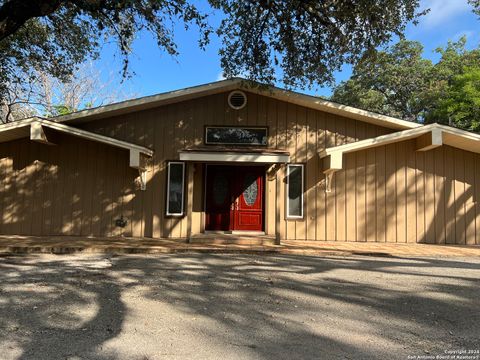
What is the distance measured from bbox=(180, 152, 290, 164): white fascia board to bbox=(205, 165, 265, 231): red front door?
1.50 metres

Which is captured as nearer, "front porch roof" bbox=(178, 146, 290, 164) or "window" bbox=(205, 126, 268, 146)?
"front porch roof" bbox=(178, 146, 290, 164)

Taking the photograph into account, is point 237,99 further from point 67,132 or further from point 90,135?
point 67,132

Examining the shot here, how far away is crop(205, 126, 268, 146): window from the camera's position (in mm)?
10423

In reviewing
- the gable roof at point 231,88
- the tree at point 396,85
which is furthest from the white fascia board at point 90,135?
the tree at point 396,85

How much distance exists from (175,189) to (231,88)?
10.6ft

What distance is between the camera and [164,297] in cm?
461

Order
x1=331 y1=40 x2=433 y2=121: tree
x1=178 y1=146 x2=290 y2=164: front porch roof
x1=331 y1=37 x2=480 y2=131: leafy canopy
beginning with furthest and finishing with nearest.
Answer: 1. x1=331 y1=40 x2=433 y2=121: tree
2. x1=331 y1=37 x2=480 y2=131: leafy canopy
3. x1=178 y1=146 x2=290 y2=164: front porch roof

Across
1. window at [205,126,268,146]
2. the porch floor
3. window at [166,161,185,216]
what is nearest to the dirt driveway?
the porch floor

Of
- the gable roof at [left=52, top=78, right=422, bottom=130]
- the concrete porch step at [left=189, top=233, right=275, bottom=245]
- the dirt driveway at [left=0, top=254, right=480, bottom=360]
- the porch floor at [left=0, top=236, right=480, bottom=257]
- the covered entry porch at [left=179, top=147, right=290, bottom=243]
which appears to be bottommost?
the dirt driveway at [left=0, top=254, right=480, bottom=360]

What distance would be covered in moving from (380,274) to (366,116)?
5282 millimetres

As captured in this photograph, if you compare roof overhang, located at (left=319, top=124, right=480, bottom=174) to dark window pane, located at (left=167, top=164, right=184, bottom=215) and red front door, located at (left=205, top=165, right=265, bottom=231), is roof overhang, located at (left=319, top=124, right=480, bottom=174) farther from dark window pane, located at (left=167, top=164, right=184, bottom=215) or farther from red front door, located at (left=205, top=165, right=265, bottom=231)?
dark window pane, located at (left=167, top=164, right=184, bottom=215)

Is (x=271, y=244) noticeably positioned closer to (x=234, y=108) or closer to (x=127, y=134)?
(x=234, y=108)

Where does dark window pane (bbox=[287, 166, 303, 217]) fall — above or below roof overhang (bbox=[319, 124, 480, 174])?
below

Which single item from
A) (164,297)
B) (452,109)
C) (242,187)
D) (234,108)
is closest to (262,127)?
(234,108)
